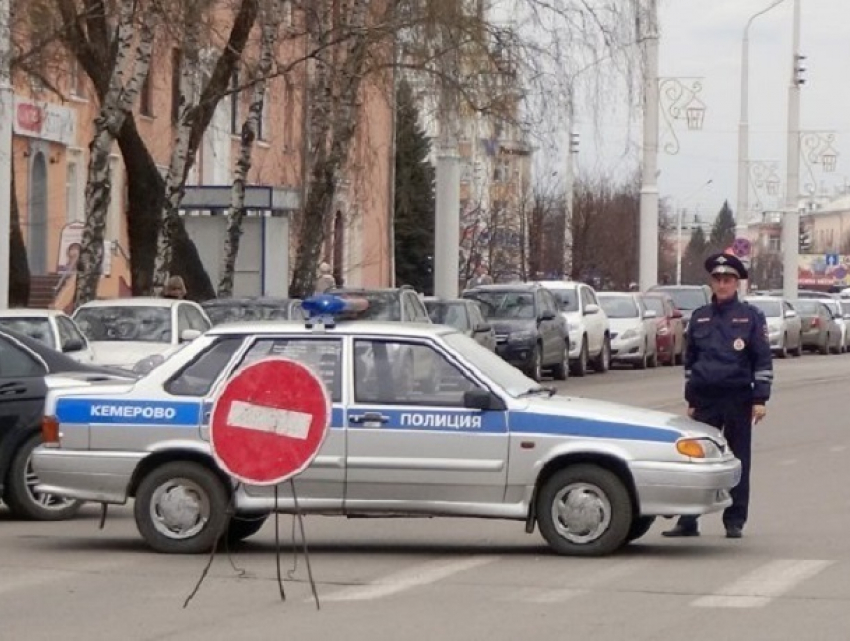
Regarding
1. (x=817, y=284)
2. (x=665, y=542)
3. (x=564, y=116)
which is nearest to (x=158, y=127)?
(x=564, y=116)

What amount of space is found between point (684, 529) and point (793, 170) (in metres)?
54.4

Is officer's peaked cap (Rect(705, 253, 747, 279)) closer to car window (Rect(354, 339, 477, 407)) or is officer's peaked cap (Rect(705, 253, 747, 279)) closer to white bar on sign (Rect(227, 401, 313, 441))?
car window (Rect(354, 339, 477, 407))

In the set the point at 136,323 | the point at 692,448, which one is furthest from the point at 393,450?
the point at 136,323

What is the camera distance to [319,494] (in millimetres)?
12703

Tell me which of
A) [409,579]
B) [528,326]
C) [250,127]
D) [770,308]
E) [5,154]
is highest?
[250,127]

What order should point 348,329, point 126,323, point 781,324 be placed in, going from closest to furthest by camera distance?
point 348,329
point 126,323
point 781,324

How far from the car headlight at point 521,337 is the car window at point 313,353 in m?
22.2

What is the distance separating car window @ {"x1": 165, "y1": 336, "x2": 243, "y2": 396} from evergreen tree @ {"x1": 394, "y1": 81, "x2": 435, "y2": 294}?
5066 cm

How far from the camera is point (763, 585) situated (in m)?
11.6

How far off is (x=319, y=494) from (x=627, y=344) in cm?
3133

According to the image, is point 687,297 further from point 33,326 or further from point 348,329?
point 348,329

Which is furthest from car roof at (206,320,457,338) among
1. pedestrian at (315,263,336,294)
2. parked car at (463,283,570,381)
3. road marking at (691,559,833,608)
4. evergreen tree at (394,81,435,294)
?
evergreen tree at (394,81,435,294)

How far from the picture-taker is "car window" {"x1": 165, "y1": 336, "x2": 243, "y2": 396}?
42.4 feet

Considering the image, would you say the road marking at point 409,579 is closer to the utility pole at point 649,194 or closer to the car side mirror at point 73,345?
the car side mirror at point 73,345
